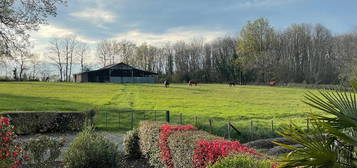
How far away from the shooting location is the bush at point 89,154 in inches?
275

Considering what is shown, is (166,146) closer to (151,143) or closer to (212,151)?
(151,143)

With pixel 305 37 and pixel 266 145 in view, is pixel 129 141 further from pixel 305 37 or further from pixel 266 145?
pixel 305 37

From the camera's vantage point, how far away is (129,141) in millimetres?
9852

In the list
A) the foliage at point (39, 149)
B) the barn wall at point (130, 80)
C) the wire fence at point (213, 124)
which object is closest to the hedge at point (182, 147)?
the foliage at point (39, 149)

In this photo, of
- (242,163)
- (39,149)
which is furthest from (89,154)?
(242,163)

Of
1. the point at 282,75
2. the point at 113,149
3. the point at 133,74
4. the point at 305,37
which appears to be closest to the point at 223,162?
the point at 113,149

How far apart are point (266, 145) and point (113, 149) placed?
22.7 feet

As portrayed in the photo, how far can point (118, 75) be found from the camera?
6806 centimetres

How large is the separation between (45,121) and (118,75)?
5326 centimetres

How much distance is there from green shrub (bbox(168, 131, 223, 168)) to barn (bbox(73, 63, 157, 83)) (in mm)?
62250

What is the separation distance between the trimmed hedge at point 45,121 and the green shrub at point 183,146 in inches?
428

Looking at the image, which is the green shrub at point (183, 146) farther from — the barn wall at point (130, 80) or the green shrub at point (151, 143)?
the barn wall at point (130, 80)

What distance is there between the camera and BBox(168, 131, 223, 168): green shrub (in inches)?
213

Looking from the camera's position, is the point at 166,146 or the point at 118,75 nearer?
the point at 166,146
